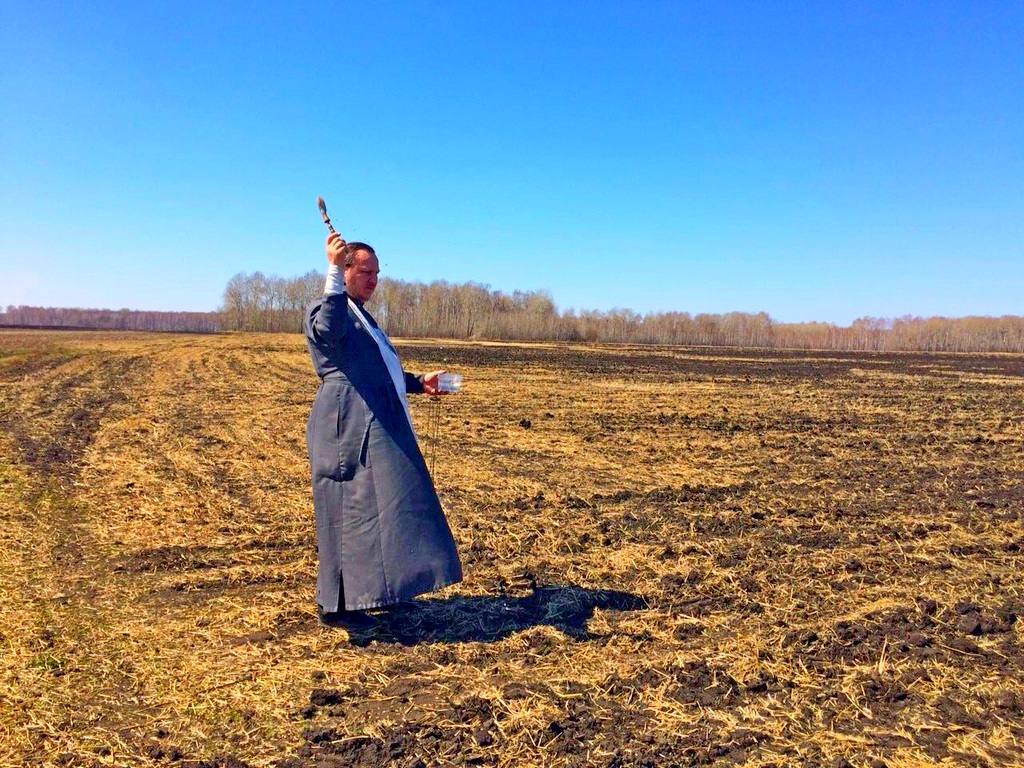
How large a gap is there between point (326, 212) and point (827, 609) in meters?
3.98

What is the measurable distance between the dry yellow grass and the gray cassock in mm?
390

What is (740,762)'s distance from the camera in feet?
9.23

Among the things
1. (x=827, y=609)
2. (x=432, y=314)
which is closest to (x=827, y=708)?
(x=827, y=609)

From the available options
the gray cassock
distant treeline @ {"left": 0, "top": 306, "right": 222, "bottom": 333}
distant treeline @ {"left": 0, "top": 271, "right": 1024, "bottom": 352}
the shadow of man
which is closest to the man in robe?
the gray cassock

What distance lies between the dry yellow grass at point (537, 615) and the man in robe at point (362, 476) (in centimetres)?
38

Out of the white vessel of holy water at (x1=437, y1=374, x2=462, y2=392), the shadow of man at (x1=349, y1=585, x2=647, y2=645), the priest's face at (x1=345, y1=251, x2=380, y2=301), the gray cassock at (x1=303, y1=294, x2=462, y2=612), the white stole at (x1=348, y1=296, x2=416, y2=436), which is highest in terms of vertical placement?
the priest's face at (x1=345, y1=251, x2=380, y2=301)

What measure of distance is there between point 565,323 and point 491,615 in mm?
87406

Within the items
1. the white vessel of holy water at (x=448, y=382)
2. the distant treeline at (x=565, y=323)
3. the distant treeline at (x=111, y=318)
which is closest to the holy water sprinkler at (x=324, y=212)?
the white vessel of holy water at (x=448, y=382)

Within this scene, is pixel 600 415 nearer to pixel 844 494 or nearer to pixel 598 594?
pixel 844 494

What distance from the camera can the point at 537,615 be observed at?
4.25m

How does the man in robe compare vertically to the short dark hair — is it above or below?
below

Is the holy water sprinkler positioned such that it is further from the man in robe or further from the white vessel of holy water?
the white vessel of holy water

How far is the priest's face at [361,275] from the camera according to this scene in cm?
397

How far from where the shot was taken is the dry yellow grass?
9.69 feet
